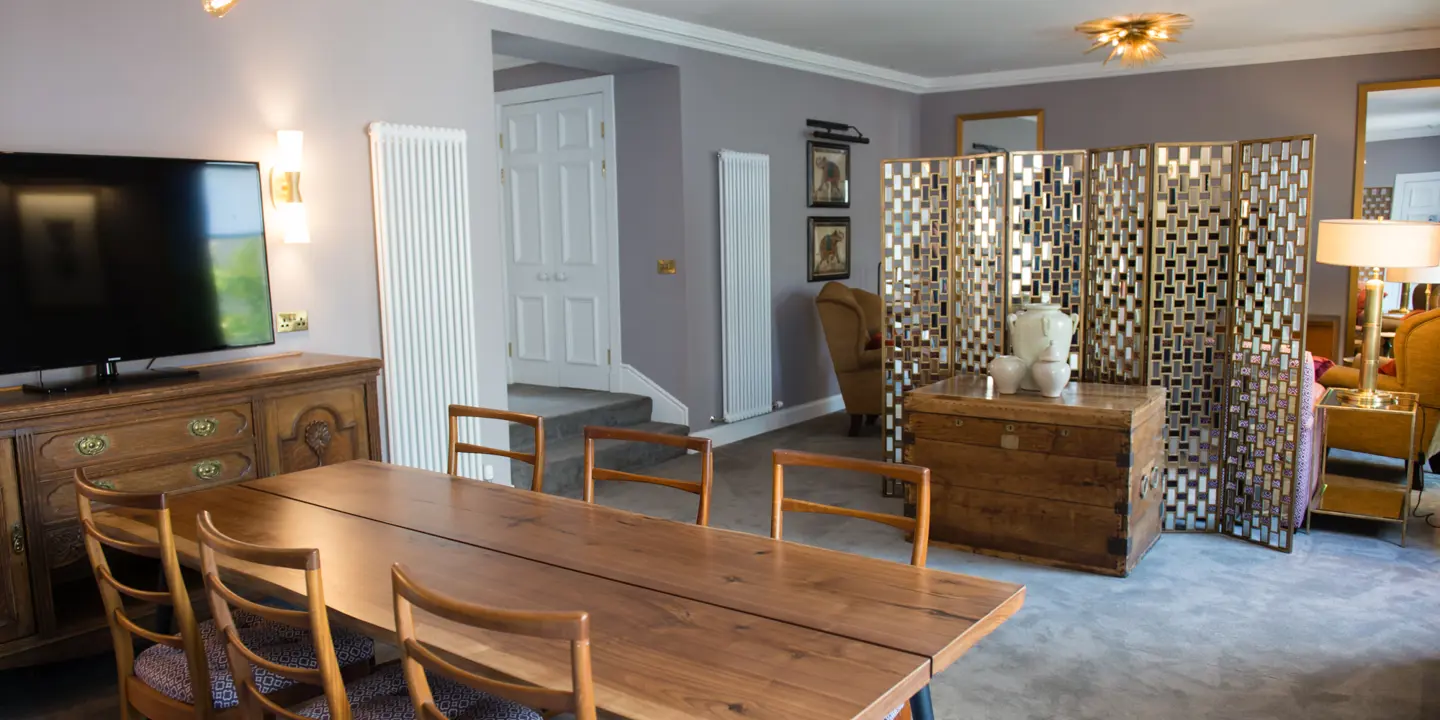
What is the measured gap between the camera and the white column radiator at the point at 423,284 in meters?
4.54

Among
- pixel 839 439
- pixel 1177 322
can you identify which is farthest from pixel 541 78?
pixel 1177 322

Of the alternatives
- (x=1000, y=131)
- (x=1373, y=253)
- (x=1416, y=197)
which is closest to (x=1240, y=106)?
(x=1416, y=197)

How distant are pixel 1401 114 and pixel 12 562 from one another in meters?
8.76

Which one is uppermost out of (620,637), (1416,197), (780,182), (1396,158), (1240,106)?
(1240,106)

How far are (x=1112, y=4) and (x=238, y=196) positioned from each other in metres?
4.94

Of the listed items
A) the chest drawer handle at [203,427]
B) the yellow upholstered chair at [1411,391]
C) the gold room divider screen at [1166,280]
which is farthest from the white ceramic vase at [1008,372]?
the chest drawer handle at [203,427]

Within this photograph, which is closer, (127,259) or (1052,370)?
(127,259)

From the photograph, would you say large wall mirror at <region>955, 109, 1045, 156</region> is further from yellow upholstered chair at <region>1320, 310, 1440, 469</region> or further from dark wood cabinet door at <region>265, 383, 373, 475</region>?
dark wood cabinet door at <region>265, 383, 373, 475</region>

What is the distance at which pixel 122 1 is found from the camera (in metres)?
3.62

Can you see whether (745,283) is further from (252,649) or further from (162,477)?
(252,649)

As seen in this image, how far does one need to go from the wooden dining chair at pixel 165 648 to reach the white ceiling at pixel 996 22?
4143 mm

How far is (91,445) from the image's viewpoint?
10.1 feet

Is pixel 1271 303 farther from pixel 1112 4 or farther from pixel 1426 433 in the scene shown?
pixel 1112 4

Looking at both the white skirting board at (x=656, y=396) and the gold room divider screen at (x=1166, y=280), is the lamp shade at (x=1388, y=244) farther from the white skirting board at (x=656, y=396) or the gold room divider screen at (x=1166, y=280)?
the white skirting board at (x=656, y=396)
